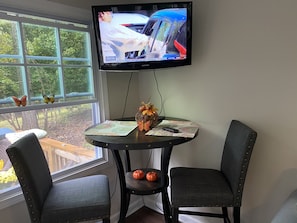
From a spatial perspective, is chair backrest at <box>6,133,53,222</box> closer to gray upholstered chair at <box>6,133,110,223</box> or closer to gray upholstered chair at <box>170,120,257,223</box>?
gray upholstered chair at <box>6,133,110,223</box>

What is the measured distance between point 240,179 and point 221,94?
68 centimetres

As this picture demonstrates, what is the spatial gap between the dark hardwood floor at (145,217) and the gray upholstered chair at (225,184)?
0.80 metres

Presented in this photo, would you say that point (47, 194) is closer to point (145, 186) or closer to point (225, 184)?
point (145, 186)

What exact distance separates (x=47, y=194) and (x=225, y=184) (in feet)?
3.76

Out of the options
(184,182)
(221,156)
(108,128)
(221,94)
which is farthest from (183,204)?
(221,94)

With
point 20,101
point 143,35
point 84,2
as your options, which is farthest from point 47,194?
point 84,2

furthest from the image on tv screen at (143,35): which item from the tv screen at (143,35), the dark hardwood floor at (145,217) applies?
the dark hardwood floor at (145,217)

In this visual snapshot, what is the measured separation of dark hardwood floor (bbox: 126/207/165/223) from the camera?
218 centimetres

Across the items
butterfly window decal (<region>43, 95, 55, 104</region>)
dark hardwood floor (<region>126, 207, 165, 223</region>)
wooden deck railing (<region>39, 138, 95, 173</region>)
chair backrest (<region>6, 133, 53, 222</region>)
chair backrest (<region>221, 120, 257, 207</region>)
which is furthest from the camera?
dark hardwood floor (<region>126, 207, 165, 223</region>)

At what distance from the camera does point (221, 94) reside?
68.8 inches

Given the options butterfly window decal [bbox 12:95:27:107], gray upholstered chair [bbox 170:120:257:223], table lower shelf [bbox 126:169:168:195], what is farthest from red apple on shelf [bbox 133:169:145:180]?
butterfly window decal [bbox 12:95:27:107]

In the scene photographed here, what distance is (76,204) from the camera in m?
1.27

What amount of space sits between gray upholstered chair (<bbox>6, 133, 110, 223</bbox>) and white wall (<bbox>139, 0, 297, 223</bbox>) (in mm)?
1007

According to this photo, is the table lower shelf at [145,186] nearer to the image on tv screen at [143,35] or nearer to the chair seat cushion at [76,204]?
the chair seat cushion at [76,204]
